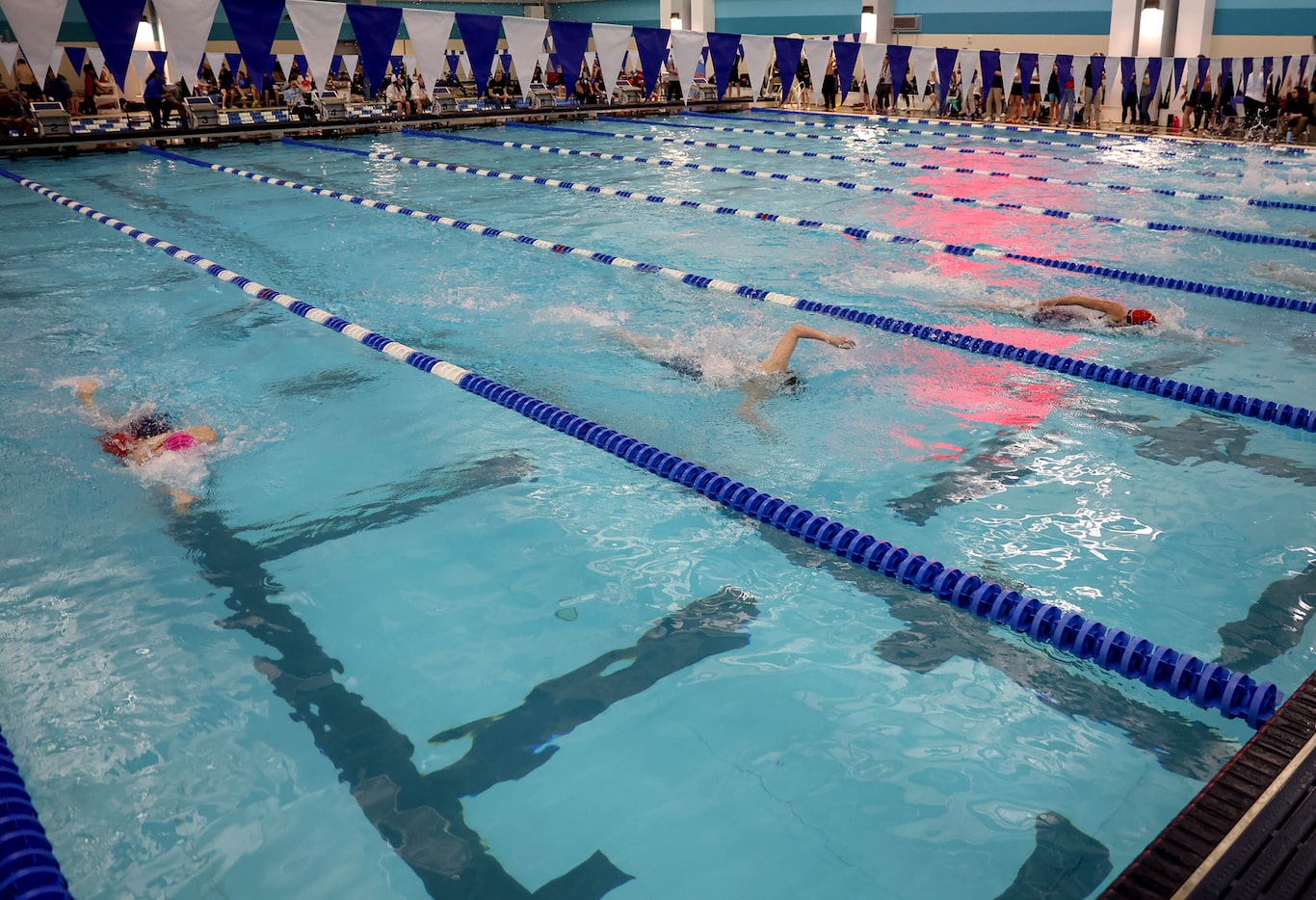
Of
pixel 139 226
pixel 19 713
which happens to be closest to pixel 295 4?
pixel 139 226

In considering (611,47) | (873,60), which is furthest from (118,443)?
(873,60)

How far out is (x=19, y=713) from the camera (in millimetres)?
2377

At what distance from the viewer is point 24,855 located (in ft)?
5.70

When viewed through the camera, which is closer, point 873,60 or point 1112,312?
point 1112,312

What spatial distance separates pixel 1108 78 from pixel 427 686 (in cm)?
1870

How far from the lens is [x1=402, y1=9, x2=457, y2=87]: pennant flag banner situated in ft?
44.0

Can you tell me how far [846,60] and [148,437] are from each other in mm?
18258

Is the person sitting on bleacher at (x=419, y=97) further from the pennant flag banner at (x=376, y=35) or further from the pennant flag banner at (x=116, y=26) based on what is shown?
the pennant flag banner at (x=116, y=26)

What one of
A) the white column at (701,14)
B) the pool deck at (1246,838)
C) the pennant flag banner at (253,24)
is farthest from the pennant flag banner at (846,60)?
the pool deck at (1246,838)

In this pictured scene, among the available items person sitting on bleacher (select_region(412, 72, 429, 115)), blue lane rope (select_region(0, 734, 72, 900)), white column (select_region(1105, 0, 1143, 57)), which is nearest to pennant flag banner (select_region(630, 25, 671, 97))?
person sitting on bleacher (select_region(412, 72, 429, 115))

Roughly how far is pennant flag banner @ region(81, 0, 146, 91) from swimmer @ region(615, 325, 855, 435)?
9.59 meters

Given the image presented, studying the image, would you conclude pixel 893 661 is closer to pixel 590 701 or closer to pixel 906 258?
pixel 590 701

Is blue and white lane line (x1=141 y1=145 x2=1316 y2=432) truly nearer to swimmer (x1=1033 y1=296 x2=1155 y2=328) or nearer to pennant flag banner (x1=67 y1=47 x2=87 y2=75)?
swimmer (x1=1033 y1=296 x2=1155 y2=328)

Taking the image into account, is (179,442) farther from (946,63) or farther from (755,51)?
(946,63)
